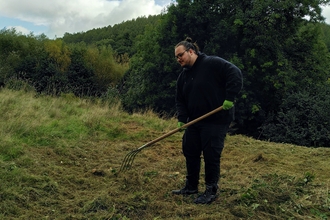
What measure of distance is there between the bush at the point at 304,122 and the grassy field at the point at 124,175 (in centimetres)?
372

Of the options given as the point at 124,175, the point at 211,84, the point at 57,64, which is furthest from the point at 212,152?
the point at 57,64

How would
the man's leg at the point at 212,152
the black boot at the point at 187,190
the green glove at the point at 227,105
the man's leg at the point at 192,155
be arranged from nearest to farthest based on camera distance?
the green glove at the point at 227,105 → the man's leg at the point at 212,152 → the man's leg at the point at 192,155 → the black boot at the point at 187,190

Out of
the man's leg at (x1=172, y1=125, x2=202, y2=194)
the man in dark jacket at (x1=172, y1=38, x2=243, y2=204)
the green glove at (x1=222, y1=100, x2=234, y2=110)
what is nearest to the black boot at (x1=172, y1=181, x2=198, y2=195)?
the man's leg at (x1=172, y1=125, x2=202, y2=194)

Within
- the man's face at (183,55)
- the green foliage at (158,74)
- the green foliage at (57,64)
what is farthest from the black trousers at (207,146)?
the green foliage at (57,64)

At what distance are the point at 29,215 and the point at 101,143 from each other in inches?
124

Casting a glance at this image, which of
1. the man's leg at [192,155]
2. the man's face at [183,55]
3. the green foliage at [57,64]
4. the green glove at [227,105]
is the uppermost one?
the green foliage at [57,64]

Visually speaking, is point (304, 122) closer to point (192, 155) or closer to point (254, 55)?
point (254, 55)

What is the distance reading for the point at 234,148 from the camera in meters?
6.72

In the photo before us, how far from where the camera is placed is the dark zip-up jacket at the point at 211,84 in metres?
3.40

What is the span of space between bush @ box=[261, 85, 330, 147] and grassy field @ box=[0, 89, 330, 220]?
3.72 meters

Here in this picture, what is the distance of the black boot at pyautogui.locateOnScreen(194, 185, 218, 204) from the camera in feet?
11.7

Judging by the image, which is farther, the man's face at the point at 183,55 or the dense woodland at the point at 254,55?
the dense woodland at the point at 254,55

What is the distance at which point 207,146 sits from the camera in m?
3.53

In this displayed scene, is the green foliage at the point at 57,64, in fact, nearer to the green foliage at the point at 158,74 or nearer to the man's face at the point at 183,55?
the green foliage at the point at 158,74
